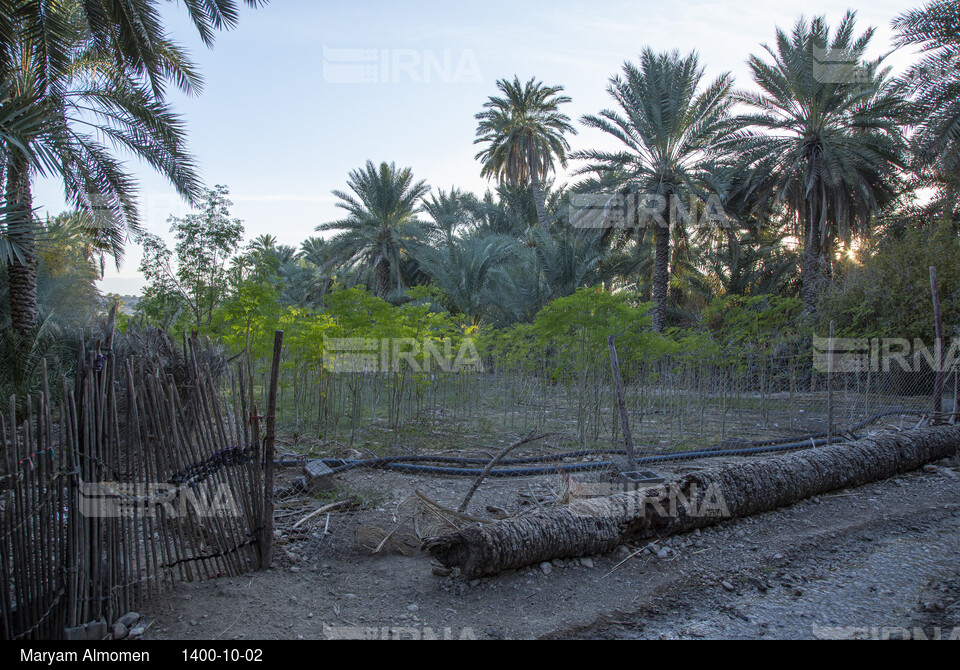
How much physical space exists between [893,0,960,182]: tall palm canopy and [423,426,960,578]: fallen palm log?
1011 cm

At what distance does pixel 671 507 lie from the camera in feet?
14.9

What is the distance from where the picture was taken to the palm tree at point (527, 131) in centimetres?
2539

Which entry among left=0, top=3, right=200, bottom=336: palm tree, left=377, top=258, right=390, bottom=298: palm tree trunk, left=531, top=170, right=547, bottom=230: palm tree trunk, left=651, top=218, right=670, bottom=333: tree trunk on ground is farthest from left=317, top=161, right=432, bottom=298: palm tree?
left=0, top=3, right=200, bottom=336: palm tree

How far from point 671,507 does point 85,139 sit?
10698mm

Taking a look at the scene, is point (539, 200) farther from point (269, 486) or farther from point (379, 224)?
→ point (269, 486)

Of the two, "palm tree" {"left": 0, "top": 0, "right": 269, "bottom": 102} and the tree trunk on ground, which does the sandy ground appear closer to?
"palm tree" {"left": 0, "top": 0, "right": 269, "bottom": 102}

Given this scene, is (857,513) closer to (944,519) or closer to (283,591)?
(944,519)

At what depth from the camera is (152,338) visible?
632cm

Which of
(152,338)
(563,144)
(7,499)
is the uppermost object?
(563,144)

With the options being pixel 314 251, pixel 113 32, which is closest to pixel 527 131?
pixel 314 251

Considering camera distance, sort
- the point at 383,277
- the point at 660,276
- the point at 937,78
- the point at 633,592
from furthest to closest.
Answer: the point at 383,277 < the point at 660,276 < the point at 937,78 < the point at 633,592
